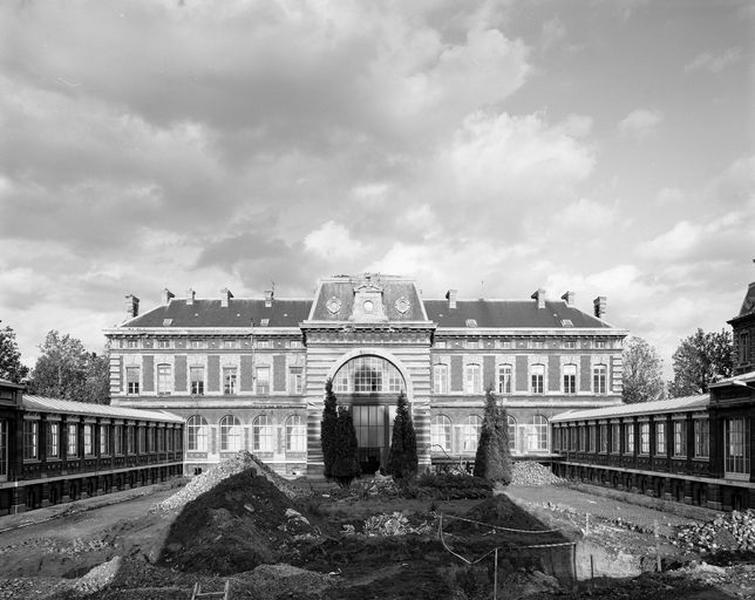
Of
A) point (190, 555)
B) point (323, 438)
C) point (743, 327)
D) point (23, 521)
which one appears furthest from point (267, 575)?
point (743, 327)

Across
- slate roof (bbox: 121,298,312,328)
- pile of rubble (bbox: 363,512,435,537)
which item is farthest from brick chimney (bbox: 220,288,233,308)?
pile of rubble (bbox: 363,512,435,537)

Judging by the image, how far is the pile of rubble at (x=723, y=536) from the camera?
77.0ft

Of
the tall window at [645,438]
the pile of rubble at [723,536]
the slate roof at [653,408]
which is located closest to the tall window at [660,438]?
the slate roof at [653,408]

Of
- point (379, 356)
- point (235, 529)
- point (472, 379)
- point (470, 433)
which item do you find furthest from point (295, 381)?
point (235, 529)

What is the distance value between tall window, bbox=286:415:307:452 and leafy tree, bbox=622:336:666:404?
3647cm

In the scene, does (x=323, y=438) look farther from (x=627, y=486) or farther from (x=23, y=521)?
(x=23, y=521)

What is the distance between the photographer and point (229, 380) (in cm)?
5938

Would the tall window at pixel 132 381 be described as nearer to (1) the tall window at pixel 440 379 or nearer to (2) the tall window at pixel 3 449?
(1) the tall window at pixel 440 379

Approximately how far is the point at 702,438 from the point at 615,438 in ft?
37.9

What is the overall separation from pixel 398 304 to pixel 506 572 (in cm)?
3725

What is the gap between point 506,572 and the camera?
66.9 feet

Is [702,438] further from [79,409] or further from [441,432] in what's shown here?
[79,409]

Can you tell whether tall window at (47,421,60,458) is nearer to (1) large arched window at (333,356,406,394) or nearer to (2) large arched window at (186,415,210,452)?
(1) large arched window at (333,356,406,394)

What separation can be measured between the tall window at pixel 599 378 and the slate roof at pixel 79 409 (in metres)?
31.3
